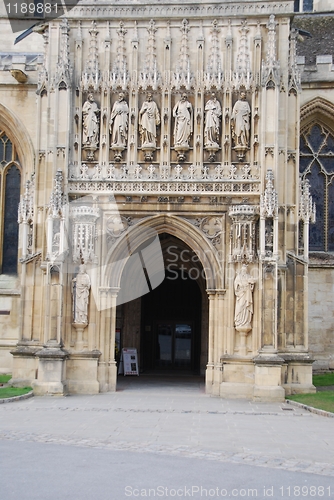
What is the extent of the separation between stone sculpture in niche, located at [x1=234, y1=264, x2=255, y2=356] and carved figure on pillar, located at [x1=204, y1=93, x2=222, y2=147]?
384 centimetres

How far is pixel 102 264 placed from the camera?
20844mm

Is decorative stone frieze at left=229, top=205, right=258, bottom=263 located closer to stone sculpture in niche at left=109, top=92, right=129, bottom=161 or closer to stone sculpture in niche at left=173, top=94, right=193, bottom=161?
stone sculpture in niche at left=173, top=94, right=193, bottom=161

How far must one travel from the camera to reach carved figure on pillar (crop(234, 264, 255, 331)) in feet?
66.0

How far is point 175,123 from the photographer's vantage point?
2100 centimetres

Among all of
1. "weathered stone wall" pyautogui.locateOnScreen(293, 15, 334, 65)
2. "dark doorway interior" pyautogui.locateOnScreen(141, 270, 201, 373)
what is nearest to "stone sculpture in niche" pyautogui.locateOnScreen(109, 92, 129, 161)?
"dark doorway interior" pyautogui.locateOnScreen(141, 270, 201, 373)

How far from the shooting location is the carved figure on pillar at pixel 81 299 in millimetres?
20500

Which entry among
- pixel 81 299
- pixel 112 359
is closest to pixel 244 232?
pixel 81 299

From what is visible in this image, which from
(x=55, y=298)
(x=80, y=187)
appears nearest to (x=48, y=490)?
(x=55, y=298)

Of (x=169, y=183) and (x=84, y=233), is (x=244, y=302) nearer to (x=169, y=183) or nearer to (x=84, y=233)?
(x=169, y=183)

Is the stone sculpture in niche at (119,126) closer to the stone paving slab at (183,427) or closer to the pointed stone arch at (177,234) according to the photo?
the pointed stone arch at (177,234)

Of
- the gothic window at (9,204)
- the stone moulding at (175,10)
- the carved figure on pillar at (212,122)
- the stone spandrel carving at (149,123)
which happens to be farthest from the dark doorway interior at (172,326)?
the stone moulding at (175,10)

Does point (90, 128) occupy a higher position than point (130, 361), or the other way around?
point (90, 128)

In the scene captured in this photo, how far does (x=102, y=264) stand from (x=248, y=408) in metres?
5.85

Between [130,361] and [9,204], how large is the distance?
22.4 ft
